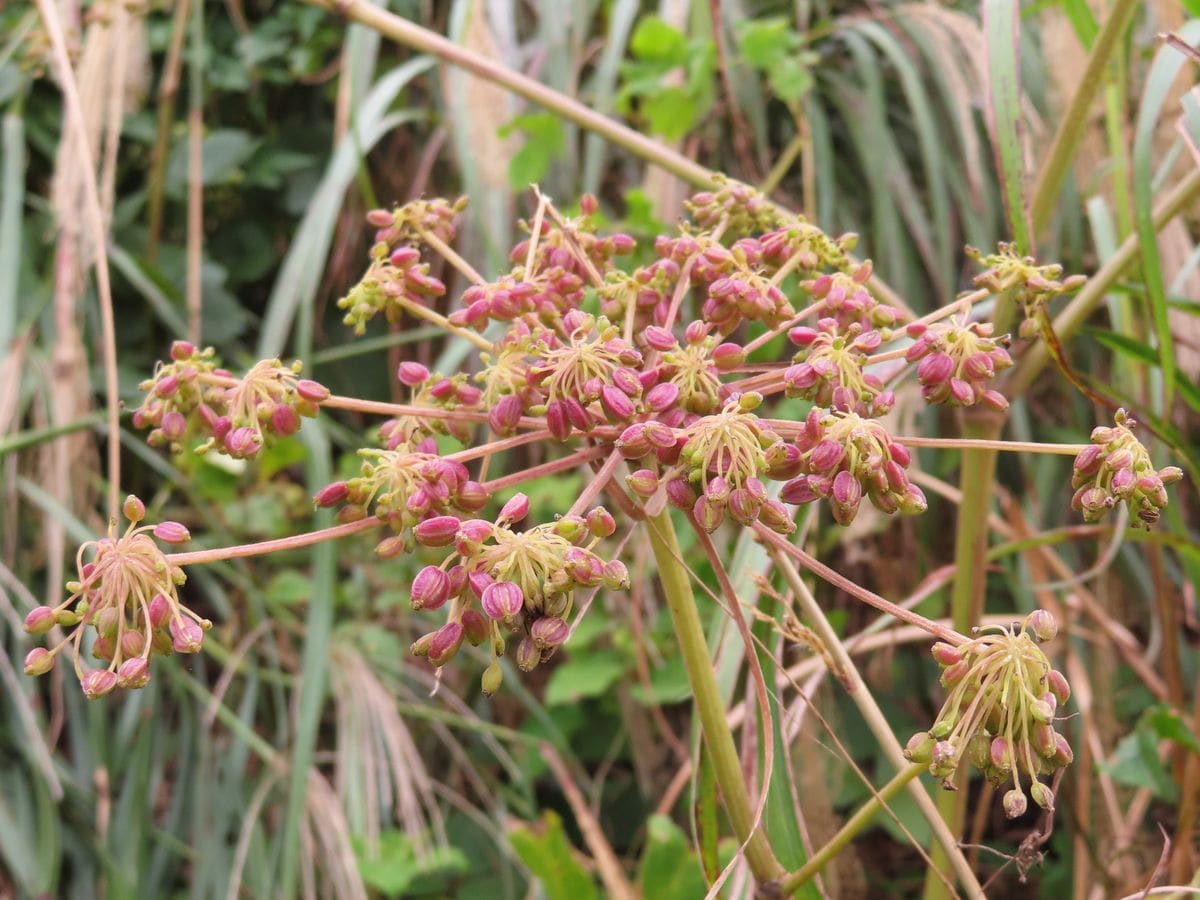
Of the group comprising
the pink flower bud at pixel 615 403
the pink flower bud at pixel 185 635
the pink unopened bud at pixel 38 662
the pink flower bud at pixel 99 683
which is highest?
the pink flower bud at pixel 615 403

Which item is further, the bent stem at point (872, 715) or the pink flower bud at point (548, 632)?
the bent stem at point (872, 715)

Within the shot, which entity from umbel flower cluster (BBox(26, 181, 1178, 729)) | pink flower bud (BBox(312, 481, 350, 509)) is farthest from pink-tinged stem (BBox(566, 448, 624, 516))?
pink flower bud (BBox(312, 481, 350, 509))

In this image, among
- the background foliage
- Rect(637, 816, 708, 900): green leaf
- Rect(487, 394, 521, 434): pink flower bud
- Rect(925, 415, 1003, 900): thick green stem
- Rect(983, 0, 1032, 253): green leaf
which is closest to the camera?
Rect(487, 394, 521, 434): pink flower bud

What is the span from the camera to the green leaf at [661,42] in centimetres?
133

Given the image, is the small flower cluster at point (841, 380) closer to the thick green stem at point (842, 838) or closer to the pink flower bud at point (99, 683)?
the thick green stem at point (842, 838)

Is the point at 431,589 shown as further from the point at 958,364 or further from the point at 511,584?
the point at 958,364

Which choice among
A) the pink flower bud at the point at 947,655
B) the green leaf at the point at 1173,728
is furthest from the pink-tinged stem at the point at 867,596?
the green leaf at the point at 1173,728

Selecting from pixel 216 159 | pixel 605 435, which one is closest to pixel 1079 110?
pixel 605 435

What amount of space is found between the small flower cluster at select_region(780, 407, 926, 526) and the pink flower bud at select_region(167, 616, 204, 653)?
0.24 meters

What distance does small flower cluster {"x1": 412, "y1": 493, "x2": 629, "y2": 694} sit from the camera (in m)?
0.39

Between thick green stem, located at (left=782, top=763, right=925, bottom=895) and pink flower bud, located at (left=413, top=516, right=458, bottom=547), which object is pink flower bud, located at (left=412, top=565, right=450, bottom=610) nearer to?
pink flower bud, located at (left=413, top=516, right=458, bottom=547)

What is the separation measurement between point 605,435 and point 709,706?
0.47 ft

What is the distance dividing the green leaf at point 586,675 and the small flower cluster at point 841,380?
90cm

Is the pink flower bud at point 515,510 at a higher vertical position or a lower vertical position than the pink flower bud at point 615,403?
lower
